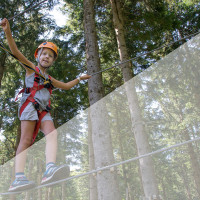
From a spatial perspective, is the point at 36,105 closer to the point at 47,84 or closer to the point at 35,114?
the point at 35,114

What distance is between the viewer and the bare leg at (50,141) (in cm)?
183

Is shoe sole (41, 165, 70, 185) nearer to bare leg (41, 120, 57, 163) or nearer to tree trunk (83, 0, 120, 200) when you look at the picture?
bare leg (41, 120, 57, 163)

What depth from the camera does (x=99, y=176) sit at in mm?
3531

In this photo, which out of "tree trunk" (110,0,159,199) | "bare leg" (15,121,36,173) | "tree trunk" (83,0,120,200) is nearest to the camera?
"bare leg" (15,121,36,173)

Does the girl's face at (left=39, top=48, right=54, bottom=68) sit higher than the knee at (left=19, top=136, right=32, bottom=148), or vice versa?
the girl's face at (left=39, top=48, right=54, bottom=68)

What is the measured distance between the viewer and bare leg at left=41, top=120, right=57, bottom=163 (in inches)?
72.2

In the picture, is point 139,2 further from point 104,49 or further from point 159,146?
point 159,146

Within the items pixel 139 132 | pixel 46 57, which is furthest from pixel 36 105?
pixel 139 132

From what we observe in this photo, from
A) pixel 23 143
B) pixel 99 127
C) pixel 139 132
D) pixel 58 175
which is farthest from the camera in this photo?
pixel 139 132

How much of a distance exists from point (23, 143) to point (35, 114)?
0.27 meters

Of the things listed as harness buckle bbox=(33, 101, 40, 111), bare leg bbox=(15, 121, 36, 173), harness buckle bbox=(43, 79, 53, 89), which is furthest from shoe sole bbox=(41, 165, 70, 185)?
harness buckle bbox=(43, 79, 53, 89)

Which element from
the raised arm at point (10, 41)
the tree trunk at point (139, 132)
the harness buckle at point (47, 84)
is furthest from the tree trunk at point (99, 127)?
the raised arm at point (10, 41)

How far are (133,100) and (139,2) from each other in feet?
13.3

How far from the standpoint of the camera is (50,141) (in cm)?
189
